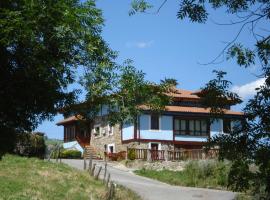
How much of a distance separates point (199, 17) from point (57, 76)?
2.45m

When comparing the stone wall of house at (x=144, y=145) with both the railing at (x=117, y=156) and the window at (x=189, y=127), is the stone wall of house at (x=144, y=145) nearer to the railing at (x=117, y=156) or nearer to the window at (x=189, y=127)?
the window at (x=189, y=127)

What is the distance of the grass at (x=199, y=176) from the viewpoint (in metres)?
29.4

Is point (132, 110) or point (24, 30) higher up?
point (24, 30)

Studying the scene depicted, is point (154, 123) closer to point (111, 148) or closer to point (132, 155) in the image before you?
point (111, 148)

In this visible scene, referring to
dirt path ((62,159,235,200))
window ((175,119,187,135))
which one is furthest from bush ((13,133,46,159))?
window ((175,119,187,135))

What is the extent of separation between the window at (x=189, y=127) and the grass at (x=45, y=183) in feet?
77.3

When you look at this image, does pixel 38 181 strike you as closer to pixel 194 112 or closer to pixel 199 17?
pixel 199 17

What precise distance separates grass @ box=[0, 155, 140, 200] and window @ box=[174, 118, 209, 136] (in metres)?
23.6

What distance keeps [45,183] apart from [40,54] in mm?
14511

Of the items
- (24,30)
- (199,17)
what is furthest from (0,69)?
(199,17)

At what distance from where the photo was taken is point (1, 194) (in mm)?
19391

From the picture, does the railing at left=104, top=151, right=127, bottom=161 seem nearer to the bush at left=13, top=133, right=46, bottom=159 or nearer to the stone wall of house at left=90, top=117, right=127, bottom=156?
the stone wall of house at left=90, top=117, right=127, bottom=156

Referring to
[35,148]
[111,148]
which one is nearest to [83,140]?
[111,148]

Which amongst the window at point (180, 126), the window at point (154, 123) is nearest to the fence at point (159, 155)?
the window at point (154, 123)
